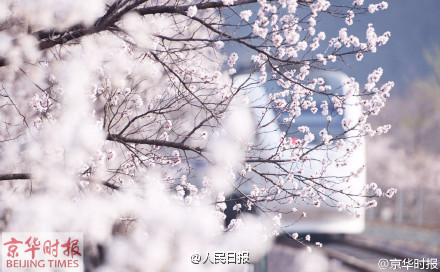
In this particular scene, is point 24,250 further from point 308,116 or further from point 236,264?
point 308,116

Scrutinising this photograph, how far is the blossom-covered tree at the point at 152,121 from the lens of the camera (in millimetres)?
3955

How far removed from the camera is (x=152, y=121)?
4.73 m

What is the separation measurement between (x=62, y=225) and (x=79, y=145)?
660mm

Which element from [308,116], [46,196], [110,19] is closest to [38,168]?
[46,196]
